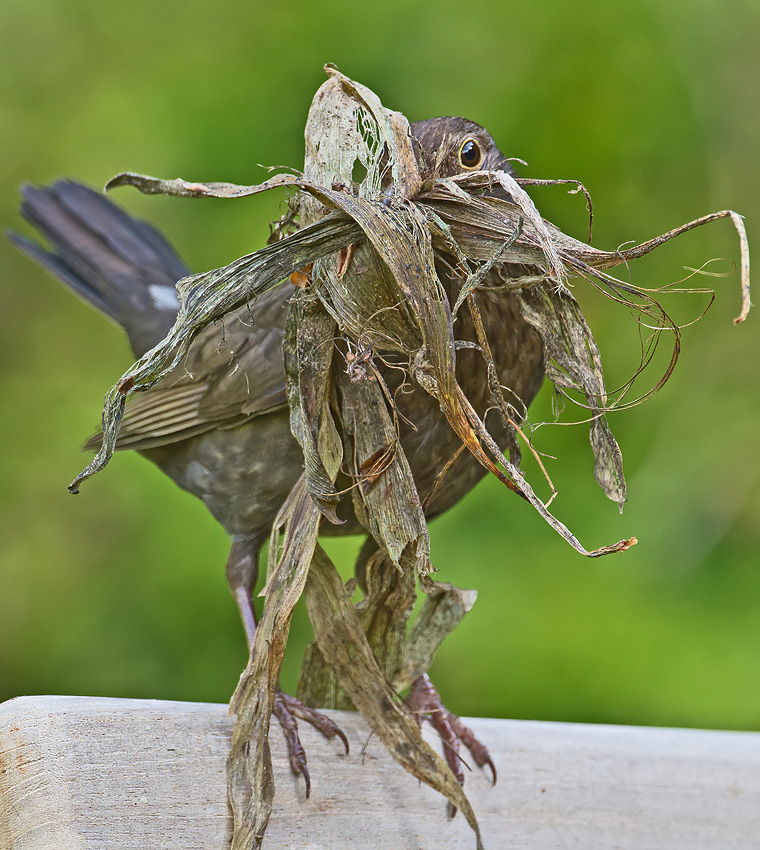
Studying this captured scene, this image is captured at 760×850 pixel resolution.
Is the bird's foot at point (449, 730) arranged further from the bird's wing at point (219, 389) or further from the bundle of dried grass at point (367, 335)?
the bird's wing at point (219, 389)

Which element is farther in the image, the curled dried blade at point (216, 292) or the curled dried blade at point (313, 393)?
the curled dried blade at point (313, 393)

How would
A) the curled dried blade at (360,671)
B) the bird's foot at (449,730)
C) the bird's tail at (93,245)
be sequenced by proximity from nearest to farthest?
1. the curled dried blade at (360,671)
2. the bird's foot at (449,730)
3. the bird's tail at (93,245)

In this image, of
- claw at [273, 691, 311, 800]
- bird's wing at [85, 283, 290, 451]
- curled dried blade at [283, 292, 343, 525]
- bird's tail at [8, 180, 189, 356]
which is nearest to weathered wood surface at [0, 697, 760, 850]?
claw at [273, 691, 311, 800]

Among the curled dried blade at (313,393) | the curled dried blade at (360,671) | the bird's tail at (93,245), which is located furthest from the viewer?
the bird's tail at (93,245)

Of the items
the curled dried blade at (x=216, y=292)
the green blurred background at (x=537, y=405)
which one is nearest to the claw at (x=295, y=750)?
the curled dried blade at (x=216, y=292)

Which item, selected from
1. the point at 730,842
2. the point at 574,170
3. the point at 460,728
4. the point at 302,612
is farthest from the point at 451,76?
the point at 730,842

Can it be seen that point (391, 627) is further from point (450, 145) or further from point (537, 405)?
point (537, 405)

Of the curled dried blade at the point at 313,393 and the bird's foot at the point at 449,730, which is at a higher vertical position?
the curled dried blade at the point at 313,393

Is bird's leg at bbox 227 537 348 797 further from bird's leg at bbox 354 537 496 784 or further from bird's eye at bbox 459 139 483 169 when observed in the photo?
bird's eye at bbox 459 139 483 169
